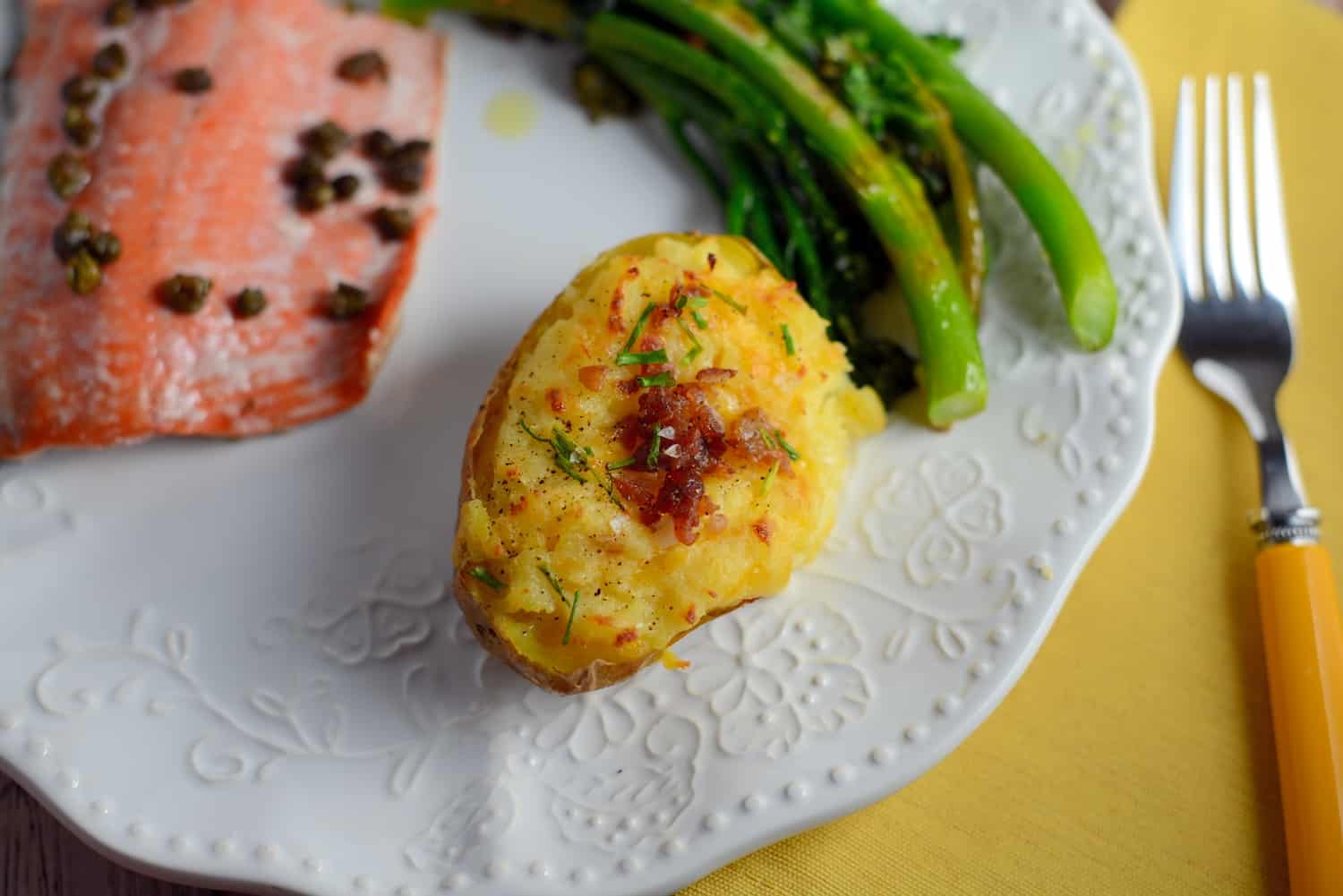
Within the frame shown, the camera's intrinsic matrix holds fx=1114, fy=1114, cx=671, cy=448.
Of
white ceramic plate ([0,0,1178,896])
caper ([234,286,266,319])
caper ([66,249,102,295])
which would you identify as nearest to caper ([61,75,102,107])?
caper ([66,249,102,295])

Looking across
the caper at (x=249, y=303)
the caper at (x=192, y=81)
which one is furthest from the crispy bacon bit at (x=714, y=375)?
the caper at (x=192, y=81)

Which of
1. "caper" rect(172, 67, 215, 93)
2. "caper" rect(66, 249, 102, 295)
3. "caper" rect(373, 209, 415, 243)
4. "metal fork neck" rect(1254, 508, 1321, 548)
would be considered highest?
"caper" rect(172, 67, 215, 93)

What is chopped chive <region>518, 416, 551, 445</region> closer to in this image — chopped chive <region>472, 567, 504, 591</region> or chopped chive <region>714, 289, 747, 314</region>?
chopped chive <region>472, 567, 504, 591</region>

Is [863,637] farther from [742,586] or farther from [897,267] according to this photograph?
[897,267]

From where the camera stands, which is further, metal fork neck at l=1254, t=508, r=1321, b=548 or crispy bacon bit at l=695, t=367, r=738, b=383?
metal fork neck at l=1254, t=508, r=1321, b=548

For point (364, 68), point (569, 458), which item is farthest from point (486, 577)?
point (364, 68)

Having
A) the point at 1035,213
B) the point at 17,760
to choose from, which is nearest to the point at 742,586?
the point at 1035,213
